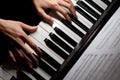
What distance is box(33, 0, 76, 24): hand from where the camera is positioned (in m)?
1.62

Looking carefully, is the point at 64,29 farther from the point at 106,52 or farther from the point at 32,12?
the point at 106,52

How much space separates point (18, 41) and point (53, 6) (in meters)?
0.33

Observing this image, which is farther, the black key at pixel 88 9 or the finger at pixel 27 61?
the black key at pixel 88 9

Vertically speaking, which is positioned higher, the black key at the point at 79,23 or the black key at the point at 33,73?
the black key at the point at 79,23

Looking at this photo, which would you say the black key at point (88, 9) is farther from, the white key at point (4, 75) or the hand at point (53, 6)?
the white key at point (4, 75)

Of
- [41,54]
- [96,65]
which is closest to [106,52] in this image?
[96,65]

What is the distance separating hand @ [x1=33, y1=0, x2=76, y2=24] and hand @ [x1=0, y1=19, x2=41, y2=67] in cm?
14

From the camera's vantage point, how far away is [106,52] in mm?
1271

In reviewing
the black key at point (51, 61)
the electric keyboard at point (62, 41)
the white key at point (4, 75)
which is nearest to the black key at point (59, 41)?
the electric keyboard at point (62, 41)

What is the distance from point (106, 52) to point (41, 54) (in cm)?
39

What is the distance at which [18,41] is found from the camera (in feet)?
4.94

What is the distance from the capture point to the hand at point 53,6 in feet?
5.31

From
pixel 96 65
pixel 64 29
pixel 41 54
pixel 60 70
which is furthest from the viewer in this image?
pixel 64 29

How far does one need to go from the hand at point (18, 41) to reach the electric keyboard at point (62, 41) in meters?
0.04
